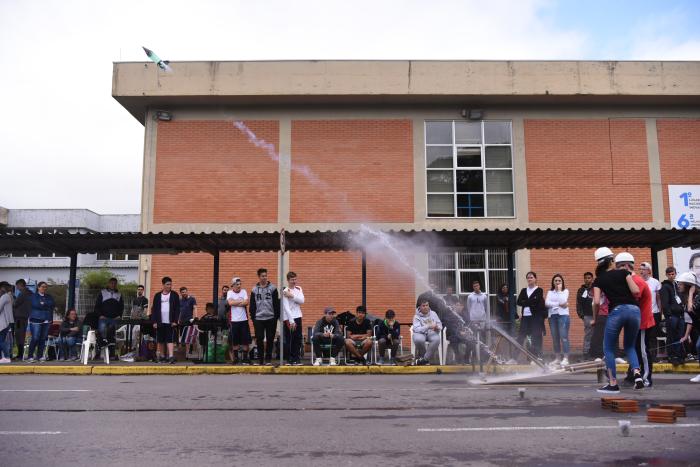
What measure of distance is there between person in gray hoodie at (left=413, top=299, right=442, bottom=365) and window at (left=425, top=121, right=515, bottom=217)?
860cm

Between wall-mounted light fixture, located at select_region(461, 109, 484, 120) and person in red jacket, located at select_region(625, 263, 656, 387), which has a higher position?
wall-mounted light fixture, located at select_region(461, 109, 484, 120)

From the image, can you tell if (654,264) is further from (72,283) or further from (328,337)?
(72,283)

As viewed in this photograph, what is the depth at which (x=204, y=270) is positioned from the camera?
21953 mm

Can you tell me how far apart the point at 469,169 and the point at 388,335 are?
32.4 ft

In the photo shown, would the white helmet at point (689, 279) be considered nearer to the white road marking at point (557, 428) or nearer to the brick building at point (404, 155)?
the white road marking at point (557, 428)

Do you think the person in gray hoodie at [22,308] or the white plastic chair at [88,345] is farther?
the person in gray hoodie at [22,308]

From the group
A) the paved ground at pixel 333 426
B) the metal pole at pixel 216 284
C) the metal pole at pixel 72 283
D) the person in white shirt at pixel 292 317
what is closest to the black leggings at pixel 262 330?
the person in white shirt at pixel 292 317

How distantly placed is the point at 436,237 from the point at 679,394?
298 inches

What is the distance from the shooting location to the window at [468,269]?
2173 centimetres

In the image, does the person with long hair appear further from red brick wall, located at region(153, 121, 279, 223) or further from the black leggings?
red brick wall, located at region(153, 121, 279, 223)

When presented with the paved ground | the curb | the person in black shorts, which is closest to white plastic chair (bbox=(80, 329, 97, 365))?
the curb

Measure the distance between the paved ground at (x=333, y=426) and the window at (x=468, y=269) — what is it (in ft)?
38.0

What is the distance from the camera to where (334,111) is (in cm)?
2256

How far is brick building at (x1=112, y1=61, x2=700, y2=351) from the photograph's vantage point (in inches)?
857
